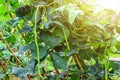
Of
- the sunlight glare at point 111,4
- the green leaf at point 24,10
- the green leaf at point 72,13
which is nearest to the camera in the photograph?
the green leaf at point 72,13

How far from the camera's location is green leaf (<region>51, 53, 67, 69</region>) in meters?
0.88

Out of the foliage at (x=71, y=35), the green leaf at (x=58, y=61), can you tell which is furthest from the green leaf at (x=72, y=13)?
the green leaf at (x=58, y=61)

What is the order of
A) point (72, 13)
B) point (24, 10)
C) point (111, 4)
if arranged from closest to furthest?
point (72, 13) < point (111, 4) < point (24, 10)

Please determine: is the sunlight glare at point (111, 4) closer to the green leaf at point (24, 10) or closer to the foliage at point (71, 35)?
the foliage at point (71, 35)

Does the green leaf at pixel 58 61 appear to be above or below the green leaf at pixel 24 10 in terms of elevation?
below

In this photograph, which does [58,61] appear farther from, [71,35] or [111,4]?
[111,4]

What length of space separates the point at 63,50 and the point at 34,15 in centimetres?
16

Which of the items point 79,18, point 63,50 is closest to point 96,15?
point 79,18

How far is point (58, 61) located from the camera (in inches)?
35.0

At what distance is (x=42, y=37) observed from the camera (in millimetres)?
904

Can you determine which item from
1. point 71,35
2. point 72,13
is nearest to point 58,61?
point 71,35

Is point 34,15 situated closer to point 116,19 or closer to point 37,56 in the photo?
point 37,56

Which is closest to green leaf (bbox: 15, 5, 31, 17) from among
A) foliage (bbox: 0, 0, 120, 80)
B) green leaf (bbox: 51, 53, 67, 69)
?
foliage (bbox: 0, 0, 120, 80)

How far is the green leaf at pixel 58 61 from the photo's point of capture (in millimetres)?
883
